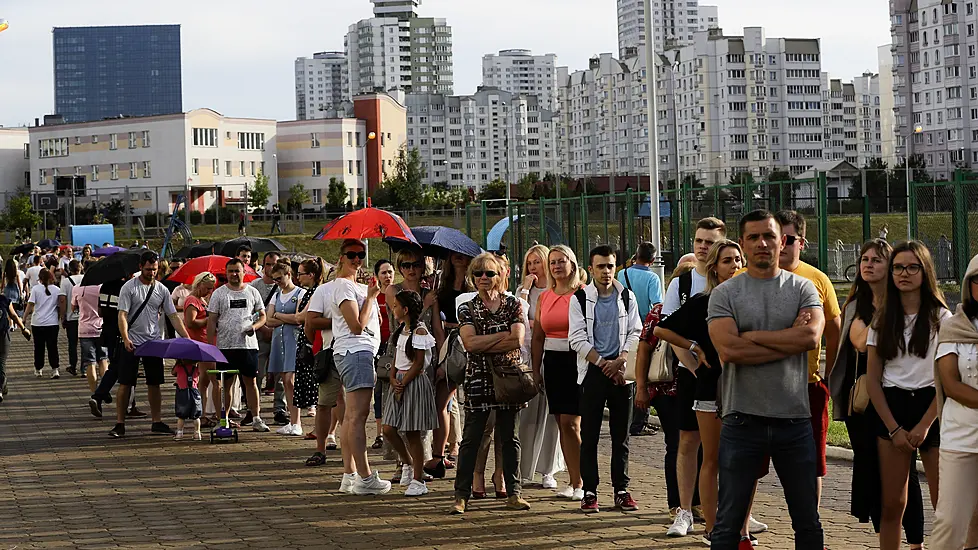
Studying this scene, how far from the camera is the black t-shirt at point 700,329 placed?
795cm

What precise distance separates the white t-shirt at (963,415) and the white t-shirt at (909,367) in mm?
567

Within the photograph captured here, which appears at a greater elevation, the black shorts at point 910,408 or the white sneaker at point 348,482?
the black shorts at point 910,408

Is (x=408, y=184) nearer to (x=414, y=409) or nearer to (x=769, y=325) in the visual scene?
(x=414, y=409)

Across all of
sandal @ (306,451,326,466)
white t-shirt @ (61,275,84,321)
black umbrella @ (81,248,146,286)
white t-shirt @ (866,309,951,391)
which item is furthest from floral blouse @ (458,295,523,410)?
white t-shirt @ (61,275,84,321)

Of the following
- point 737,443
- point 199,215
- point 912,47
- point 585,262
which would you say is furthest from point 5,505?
point 912,47

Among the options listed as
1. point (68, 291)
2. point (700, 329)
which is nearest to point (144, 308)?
point (68, 291)

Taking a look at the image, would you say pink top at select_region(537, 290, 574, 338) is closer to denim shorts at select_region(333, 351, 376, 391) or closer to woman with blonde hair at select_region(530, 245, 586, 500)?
woman with blonde hair at select_region(530, 245, 586, 500)

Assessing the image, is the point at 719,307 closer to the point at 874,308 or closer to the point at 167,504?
the point at 874,308

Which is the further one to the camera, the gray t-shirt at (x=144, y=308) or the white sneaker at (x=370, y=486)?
the gray t-shirt at (x=144, y=308)

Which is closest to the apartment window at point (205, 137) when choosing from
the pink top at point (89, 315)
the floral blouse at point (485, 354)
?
the pink top at point (89, 315)

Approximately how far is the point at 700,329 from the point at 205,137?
103482 mm

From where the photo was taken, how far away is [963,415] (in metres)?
6.59

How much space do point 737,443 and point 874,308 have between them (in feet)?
4.53

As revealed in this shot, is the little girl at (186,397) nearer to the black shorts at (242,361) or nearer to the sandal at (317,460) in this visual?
the black shorts at (242,361)
